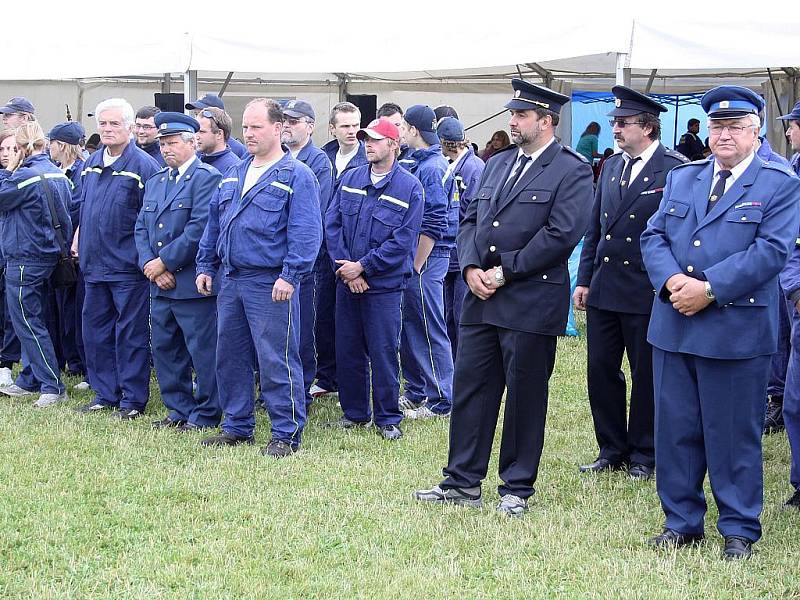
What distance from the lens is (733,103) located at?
15.0 ft

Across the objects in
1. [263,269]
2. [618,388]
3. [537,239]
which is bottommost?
[618,388]

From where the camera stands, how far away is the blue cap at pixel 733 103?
15.0 ft

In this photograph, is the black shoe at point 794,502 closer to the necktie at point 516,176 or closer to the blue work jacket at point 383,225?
the necktie at point 516,176

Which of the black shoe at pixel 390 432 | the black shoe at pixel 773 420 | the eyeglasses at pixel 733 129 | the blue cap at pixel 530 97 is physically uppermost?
the blue cap at pixel 530 97

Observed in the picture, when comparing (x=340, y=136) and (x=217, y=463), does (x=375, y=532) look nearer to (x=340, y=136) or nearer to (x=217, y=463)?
(x=217, y=463)

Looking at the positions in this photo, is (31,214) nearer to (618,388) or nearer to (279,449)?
(279,449)

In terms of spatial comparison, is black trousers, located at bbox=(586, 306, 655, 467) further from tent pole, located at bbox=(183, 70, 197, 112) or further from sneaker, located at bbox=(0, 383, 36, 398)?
tent pole, located at bbox=(183, 70, 197, 112)

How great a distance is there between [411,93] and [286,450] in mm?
11371

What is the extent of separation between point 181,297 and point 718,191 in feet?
11.9

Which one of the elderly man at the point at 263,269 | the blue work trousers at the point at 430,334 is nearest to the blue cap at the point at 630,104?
the elderly man at the point at 263,269

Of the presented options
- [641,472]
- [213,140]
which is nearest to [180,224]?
[213,140]

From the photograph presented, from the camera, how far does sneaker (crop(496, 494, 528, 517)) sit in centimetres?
525

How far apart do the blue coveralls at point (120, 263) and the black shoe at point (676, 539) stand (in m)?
3.99

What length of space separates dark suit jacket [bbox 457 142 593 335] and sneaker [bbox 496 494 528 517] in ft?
2.74
